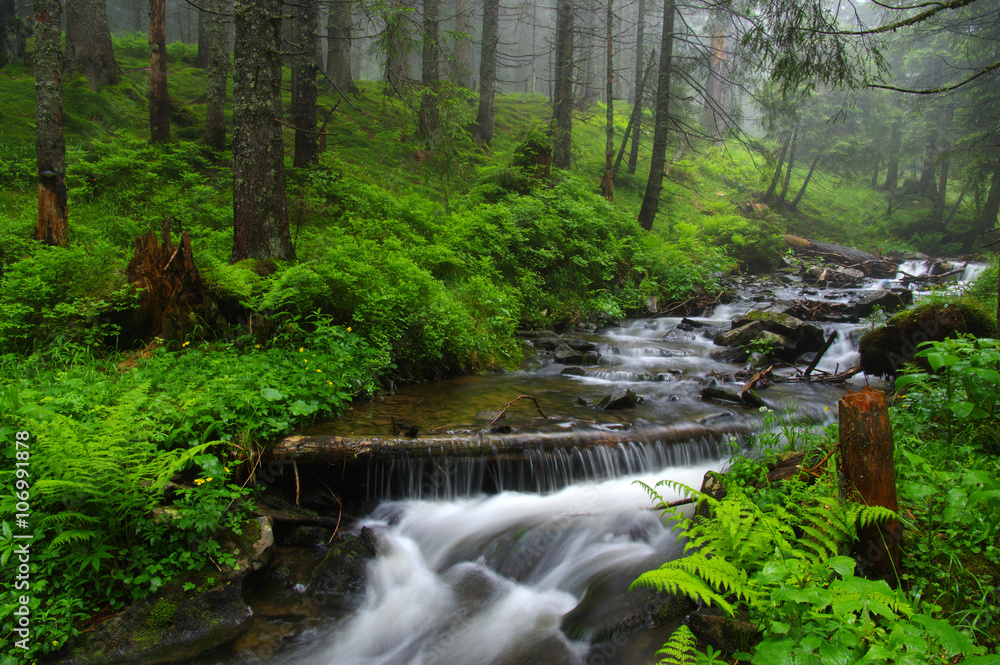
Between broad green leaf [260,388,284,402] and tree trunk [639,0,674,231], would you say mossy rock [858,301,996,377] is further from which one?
tree trunk [639,0,674,231]

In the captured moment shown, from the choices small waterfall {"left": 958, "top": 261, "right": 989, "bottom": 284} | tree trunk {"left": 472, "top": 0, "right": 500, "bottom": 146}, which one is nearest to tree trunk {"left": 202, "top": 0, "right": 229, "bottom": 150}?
tree trunk {"left": 472, "top": 0, "right": 500, "bottom": 146}

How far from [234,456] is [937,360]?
5476mm

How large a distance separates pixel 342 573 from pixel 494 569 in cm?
128

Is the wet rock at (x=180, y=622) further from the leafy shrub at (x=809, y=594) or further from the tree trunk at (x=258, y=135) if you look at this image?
the tree trunk at (x=258, y=135)

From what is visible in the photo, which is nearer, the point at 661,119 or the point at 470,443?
the point at 470,443

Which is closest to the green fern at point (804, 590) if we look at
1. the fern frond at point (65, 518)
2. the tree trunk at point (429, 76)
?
the fern frond at point (65, 518)

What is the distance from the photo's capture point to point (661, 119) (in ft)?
49.6

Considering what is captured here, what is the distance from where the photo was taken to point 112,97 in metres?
13.3

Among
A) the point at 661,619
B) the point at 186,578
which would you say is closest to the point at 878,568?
the point at 661,619

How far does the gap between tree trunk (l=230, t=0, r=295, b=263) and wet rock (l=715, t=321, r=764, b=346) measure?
811 cm

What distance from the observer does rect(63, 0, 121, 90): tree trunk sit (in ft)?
45.1

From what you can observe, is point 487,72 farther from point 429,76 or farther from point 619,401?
point 619,401

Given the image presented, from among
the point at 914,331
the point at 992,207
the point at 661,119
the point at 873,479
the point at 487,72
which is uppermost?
the point at 487,72

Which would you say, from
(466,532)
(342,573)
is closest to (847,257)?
(466,532)
